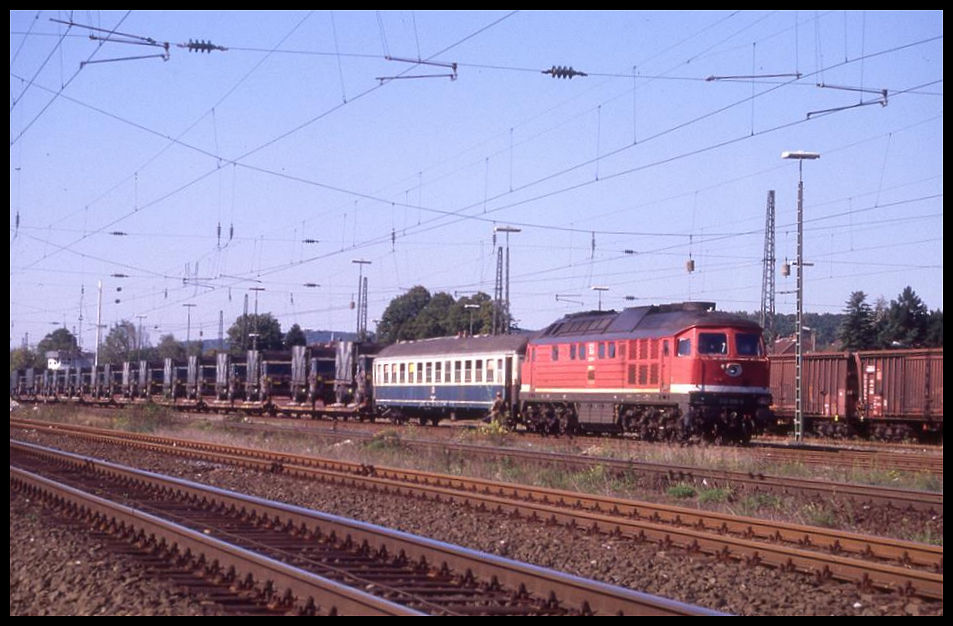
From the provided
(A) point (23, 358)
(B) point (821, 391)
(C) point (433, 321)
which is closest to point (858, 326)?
(B) point (821, 391)

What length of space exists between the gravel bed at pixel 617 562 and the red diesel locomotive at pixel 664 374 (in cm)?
1057

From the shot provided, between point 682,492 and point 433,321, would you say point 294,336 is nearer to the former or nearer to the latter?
point 433,321

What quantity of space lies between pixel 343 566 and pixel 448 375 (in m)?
27.4

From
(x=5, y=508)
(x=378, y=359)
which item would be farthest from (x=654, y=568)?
(x=378, y=359)

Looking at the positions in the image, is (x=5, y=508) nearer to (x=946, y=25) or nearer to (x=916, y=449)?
(x=946, y=25)

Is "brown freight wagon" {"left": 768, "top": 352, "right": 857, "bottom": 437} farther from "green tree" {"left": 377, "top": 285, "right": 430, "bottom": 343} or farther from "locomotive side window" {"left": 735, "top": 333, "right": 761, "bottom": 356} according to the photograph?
"green tree" {"left": 377, "top": 285, "right": 430, "bottom": 343}

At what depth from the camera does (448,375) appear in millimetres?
38062

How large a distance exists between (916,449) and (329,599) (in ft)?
76.8

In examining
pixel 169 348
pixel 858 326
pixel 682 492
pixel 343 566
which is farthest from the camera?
pixel 169 348

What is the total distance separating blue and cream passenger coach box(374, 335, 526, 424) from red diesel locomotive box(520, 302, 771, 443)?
3913 millimetres

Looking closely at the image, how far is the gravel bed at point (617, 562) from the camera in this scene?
921cm

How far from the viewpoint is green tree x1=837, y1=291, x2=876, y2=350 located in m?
55.9

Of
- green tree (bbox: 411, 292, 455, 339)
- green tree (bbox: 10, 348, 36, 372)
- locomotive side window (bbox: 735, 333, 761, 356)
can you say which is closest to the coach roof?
locomotive side window (bbox: 735, 333, 761, 356)

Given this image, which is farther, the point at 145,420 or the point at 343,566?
the point at 145,420
